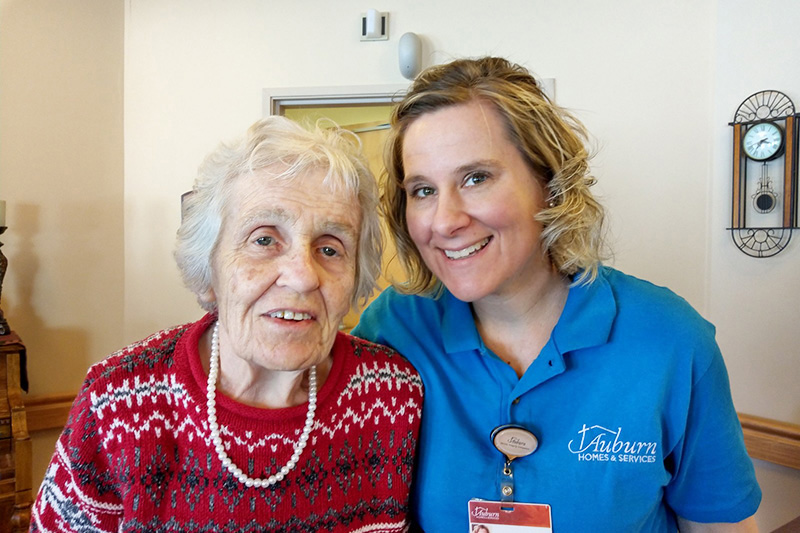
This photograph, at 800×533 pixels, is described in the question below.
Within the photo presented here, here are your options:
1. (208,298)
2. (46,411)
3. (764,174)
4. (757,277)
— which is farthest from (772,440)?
(46,411)

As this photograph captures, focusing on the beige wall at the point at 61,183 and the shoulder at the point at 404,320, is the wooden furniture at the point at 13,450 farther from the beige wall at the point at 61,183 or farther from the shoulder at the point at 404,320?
the shoulder at the point at 404,320

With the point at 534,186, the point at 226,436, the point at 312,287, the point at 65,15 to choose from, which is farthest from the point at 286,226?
the point at 65,15

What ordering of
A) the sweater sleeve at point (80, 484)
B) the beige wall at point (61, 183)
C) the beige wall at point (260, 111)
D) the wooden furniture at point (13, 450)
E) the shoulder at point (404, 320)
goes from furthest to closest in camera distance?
the beige wall at point (61, 183), the beige wall at point (260, 111), the wooden furniture at point (13, 450), the shoulder at point (404, 320), the sweater sleeve at point (80, 484)

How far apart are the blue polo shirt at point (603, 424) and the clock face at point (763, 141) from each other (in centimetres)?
188

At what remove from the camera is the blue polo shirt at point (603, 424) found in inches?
42.5

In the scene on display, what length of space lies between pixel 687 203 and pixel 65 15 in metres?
3.88

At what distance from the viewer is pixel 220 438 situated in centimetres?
103

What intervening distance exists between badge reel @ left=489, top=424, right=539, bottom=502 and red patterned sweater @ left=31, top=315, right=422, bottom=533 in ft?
0.68

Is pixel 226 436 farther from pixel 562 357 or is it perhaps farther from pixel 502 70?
pixel 502 70

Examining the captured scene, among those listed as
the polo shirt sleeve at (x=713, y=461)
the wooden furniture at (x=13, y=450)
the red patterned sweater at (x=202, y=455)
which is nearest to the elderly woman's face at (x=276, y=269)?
the red patterned sweater at (x=202, y=455)

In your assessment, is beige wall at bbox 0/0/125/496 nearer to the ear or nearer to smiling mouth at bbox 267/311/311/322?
the ear

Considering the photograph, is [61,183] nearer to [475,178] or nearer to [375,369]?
[375,369]

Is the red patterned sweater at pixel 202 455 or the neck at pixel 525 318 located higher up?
the neck at pixel 525 318

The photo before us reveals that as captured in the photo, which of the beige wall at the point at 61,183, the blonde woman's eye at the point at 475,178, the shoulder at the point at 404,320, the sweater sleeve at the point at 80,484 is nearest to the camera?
the sweater sleeve at the point at 80,484
